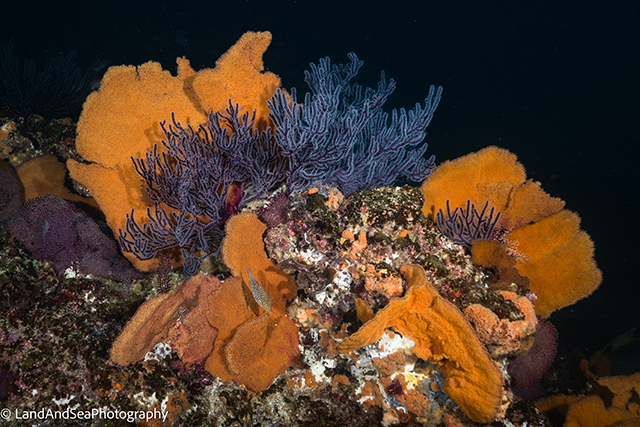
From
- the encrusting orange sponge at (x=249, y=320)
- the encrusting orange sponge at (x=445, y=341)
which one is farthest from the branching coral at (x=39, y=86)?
the encrusting orange sponge at (x=445, y=341)

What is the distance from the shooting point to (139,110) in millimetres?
3365

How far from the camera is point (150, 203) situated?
328 centimetres

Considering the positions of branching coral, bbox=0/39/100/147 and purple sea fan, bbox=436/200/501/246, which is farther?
branching coral, bbox=0/39/100/147

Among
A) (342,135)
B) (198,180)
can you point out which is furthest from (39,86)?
(342,135)

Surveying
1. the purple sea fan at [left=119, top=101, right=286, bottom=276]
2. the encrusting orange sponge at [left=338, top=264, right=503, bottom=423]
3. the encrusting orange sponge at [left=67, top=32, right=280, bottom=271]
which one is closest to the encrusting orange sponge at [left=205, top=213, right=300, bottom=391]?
the purple sea fan at [left=119, top=101, right=286, bottom=276]

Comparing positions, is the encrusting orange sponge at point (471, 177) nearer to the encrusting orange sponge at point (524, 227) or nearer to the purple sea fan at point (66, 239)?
the encrusting orange sponge at point (524, 227)

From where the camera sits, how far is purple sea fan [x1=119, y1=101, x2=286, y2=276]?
2.84 meters

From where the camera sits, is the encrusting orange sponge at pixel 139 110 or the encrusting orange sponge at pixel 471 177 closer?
the encrusting orange sponge at pixel 471 177

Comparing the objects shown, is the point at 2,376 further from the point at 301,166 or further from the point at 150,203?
the point at 301,166

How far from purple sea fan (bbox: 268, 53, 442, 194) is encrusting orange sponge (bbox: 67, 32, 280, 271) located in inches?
23.0

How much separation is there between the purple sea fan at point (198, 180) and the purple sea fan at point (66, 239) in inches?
10.9

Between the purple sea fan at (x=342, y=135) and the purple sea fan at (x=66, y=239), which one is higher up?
the purple sea fan at (x=342, y=135)

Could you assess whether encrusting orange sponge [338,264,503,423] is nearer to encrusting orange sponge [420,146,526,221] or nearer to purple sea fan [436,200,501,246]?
purple sea fan [436,200,501,246]

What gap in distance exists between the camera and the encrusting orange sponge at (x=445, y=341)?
1897mm
